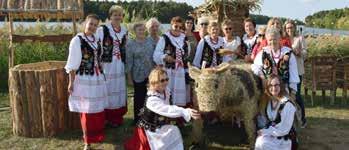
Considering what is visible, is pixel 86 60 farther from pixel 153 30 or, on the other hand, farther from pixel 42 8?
pixel 42 8

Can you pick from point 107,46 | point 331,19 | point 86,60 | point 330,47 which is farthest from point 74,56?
point 331,19

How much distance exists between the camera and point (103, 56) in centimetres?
702

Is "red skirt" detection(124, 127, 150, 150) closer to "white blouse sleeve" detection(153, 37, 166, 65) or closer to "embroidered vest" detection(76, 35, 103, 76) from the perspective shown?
"embroidered vest" detection(76, 35, 103, 76)

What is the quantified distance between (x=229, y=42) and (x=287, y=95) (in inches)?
56.1

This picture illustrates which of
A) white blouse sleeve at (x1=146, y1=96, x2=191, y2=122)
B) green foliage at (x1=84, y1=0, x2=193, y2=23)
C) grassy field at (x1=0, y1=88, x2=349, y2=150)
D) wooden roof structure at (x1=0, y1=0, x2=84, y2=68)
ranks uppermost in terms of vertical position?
green foliage at (x1=84, y1=0, x2=193, y2=23)

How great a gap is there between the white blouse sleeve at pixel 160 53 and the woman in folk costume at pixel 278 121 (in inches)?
65.3

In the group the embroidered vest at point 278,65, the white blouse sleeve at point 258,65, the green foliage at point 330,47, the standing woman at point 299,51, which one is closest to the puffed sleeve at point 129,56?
the white blouse sleeve at point 258,65

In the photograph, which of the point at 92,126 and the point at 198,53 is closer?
the point at 92,126

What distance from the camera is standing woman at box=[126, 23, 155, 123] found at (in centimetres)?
720

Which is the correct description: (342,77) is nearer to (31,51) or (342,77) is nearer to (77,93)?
(77,93)

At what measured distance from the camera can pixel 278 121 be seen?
5.84 meters

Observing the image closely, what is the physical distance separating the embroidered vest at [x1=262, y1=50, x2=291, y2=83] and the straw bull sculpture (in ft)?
0.54

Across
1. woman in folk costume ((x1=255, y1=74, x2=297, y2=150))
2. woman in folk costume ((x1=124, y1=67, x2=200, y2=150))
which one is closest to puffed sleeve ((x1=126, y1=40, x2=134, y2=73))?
woman in folk costume ((x1=124, y1=67, x2=200, y2=150))

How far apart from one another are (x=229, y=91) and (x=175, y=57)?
4.17 ft
